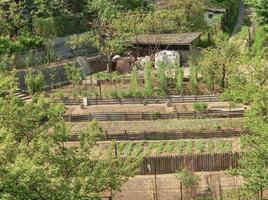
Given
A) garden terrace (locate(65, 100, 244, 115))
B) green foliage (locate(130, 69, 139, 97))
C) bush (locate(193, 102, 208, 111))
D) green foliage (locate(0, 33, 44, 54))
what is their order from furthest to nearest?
green foliage (locate(0, 33, 44, 54)) < green foliage (locate(130, 69, 139, 97)) < garden terrace (locate(65, 100, 244, 115)) < bush (locate(193, 102, 208, 111))

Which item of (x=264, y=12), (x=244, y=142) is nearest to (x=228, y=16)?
(x=264, y=12)

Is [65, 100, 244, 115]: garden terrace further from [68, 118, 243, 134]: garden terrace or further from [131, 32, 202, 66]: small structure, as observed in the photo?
[131, 32, 202, 66]: small structure

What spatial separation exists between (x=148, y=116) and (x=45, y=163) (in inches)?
636

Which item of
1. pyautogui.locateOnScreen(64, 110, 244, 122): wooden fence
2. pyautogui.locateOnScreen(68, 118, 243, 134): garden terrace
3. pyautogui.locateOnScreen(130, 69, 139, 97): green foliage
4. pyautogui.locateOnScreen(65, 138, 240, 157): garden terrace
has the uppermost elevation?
pyautogui.locateOnScreen(130, 69, 139, 97): green foliage

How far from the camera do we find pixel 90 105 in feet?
135

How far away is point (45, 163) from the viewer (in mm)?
22328

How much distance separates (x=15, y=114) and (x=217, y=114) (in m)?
17.8

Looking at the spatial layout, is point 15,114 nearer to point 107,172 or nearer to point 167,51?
point 107,172

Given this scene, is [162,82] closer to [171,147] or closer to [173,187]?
[171,147]

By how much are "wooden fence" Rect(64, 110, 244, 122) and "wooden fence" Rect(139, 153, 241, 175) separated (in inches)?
298

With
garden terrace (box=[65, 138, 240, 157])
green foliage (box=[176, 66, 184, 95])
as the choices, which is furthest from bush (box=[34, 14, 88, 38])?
garden terrace (box=[65, 138, 240, 157])

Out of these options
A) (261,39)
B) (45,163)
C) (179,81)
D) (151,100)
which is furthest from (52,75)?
(45,163)

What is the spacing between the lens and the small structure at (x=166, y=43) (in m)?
50.6

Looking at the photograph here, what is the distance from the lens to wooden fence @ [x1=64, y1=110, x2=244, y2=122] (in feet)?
122
